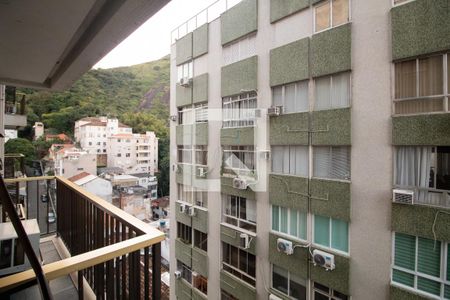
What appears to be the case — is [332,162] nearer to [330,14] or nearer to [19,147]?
[330,14]

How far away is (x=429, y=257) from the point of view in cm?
315

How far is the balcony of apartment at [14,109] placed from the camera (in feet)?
17.3

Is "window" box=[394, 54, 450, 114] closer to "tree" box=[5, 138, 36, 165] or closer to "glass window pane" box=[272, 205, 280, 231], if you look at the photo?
"glass window pane" box=[272, 205, 280, 231]

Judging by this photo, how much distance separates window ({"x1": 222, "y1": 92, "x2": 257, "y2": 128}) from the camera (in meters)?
5.35

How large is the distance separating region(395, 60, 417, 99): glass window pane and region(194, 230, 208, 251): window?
5371mm

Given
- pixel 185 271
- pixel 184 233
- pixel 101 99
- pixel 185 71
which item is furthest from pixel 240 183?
pixel 101 99

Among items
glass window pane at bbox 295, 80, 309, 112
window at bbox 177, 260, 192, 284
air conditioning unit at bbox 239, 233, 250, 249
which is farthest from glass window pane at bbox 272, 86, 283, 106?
window at bbox 177, 260, 192, 284

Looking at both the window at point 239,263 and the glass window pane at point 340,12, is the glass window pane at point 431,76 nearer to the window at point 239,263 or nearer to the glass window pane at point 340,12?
the glass window pane at point 340,12

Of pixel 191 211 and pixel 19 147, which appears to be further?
pixel 19 147

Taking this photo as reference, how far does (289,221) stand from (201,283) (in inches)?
139

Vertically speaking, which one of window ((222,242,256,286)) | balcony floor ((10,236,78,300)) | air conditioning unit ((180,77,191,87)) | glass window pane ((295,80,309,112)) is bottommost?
window ((222,242,256,286))

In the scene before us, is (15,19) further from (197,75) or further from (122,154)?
(122,154)

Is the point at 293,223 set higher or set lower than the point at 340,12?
lower

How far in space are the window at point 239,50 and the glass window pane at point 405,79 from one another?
111 inches
